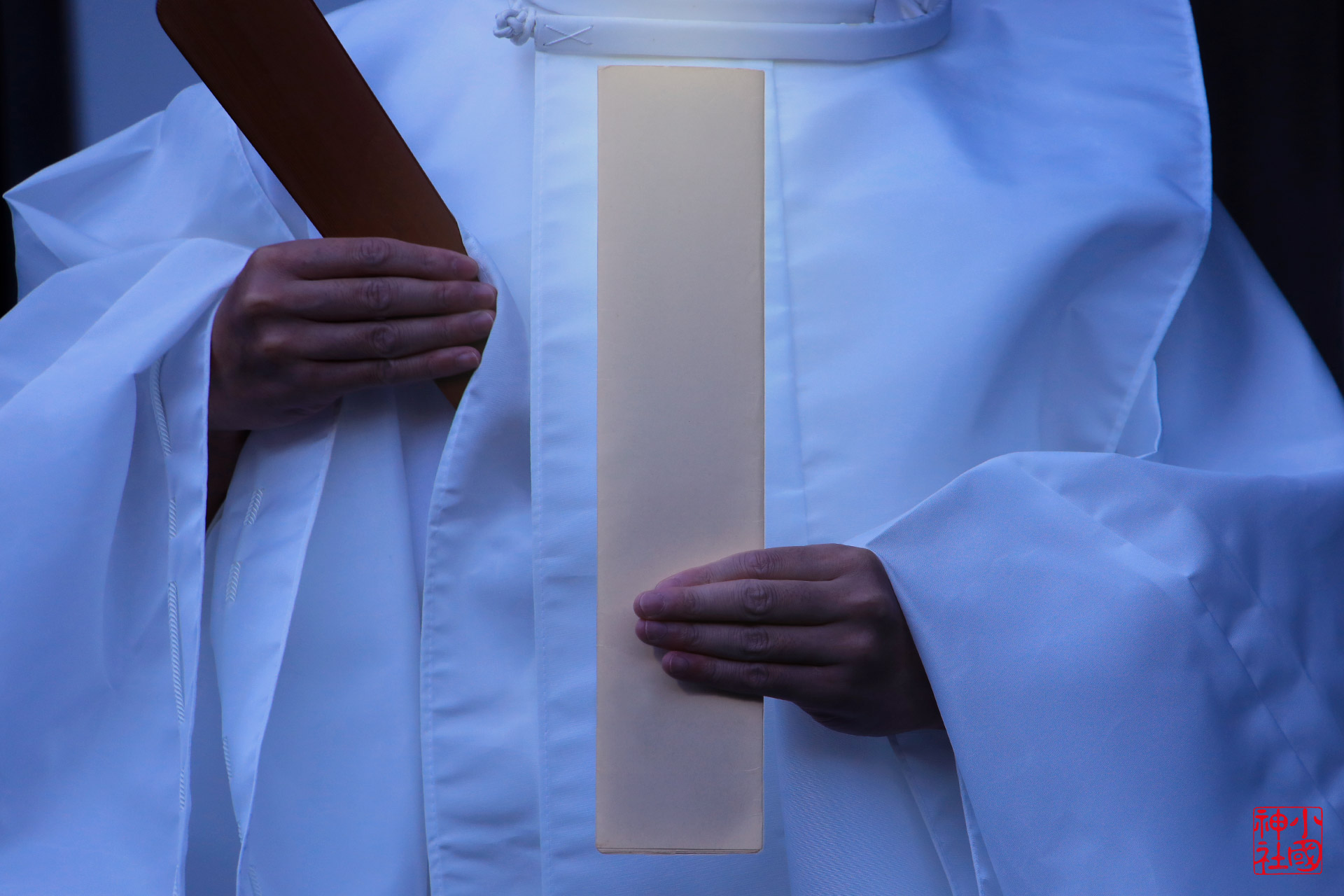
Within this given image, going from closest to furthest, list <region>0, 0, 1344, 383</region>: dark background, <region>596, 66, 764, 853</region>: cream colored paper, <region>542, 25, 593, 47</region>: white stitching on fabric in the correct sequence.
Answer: <region>596, 66, 764, 853</region>: cream colored paper < <region>542, 25, 593, 47</region>: white stitching on fabric < <region>0, 0, 1344, 383</region>: dark background

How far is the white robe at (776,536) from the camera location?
26.7 inches

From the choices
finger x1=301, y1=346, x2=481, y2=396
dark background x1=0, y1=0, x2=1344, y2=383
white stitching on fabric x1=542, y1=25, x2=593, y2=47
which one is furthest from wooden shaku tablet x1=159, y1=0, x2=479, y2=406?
dark background x1=0, y1=0, x2=1344, y2=383

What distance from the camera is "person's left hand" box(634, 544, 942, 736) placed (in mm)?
567

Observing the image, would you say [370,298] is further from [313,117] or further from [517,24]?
[517,24]

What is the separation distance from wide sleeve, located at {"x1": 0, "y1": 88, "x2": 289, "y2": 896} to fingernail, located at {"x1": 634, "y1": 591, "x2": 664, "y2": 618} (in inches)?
13.5

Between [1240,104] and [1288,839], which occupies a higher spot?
[1240,104]

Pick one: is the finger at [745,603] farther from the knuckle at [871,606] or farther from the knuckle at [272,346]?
the knuckle at [272,346]

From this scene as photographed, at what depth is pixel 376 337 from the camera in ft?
2.35

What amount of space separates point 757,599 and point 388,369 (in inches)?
11.5

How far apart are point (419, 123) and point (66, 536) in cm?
39

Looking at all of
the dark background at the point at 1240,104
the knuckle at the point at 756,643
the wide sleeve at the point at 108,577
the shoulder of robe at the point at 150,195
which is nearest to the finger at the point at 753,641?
the knuckle at the point at 756,643

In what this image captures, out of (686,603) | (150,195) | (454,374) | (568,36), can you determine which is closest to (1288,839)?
(686,603)

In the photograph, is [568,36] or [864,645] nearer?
[864,645]

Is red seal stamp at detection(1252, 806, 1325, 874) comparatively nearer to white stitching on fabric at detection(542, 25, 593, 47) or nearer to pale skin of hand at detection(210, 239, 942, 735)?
pale skin of hand at detection(210, 239, 942, 735)
